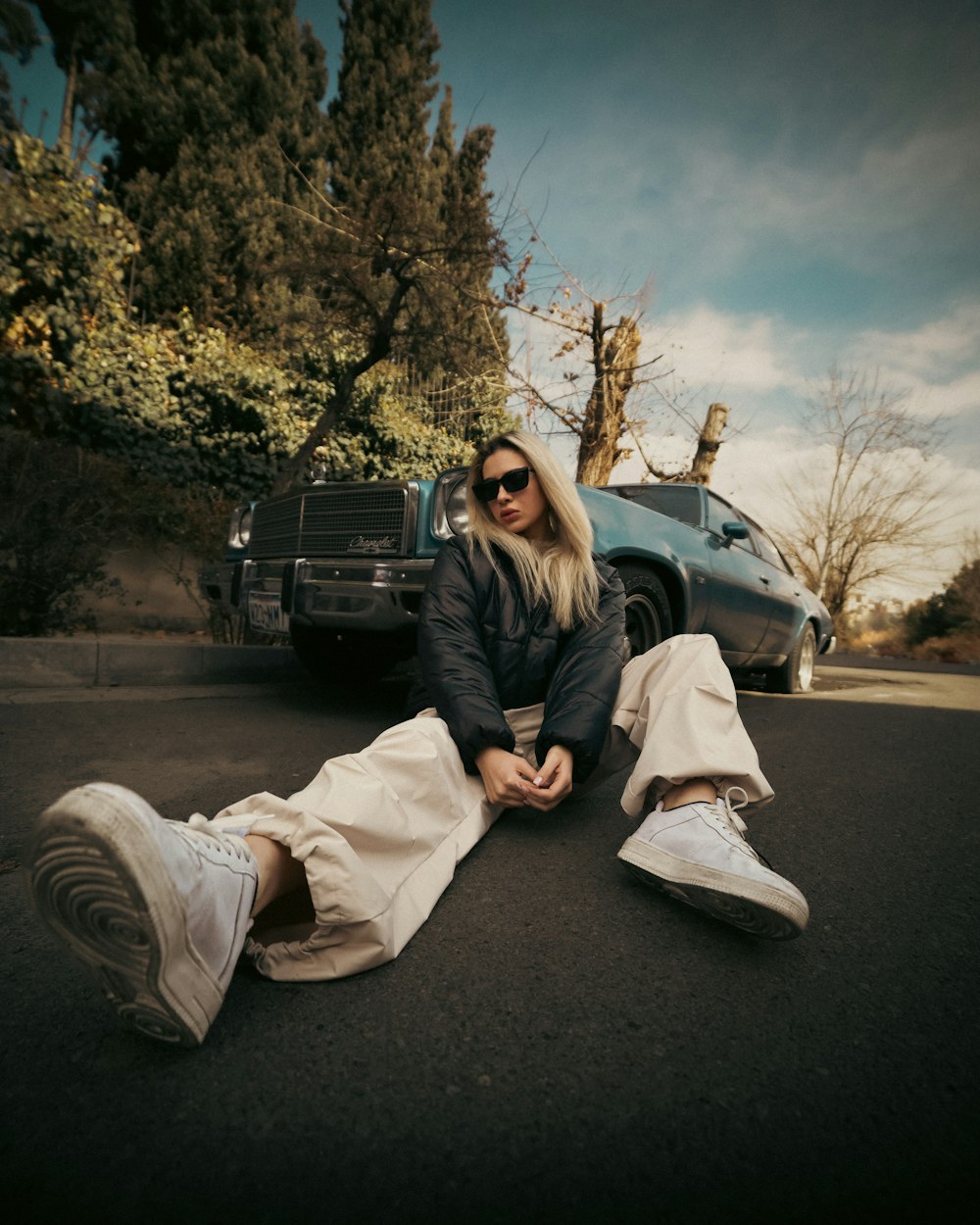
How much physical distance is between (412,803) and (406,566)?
1.83 metres

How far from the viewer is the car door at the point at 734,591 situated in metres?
4.12

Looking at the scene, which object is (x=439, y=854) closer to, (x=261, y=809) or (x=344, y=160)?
(x=261, y=809)

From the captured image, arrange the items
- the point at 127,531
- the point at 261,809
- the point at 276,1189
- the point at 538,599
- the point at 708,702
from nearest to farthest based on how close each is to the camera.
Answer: the point at 276,1189, the point at 261,809, the point at 708,702, the point at 538,599, the point at 127,531

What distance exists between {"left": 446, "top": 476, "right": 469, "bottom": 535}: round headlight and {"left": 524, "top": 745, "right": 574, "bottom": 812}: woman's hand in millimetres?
1760

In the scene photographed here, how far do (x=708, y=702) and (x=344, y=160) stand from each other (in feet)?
52.3

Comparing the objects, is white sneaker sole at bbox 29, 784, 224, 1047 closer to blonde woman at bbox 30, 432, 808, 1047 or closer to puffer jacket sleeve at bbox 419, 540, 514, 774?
blonde woman at bbox 30, 432, 808, 1047

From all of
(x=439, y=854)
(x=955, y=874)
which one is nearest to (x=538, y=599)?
(x=439, y=854)

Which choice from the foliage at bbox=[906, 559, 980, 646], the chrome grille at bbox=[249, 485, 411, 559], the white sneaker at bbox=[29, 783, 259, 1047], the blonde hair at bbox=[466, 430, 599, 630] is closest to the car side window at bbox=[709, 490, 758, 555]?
the chrome grille at bbox=[249, 485, 411, 559]

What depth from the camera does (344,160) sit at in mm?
13578

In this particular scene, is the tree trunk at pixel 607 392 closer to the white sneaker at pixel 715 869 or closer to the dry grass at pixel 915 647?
the white sneaker at pixel 715 869

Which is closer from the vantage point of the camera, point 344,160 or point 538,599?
point 538,599

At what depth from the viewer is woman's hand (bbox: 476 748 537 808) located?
1.43 metres

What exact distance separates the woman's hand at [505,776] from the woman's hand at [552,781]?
0.01 meters

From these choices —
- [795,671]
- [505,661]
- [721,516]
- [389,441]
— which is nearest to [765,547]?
[721,516]
